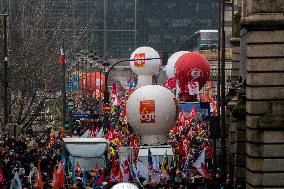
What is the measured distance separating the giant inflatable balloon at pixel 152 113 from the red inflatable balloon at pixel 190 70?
18.4 metres

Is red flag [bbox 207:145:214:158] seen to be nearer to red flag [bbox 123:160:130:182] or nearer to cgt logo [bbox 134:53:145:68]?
red flag [bbox 123:160:130:182]

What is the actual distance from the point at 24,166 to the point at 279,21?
38.5ft

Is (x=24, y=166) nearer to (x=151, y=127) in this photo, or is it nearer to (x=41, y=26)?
A: (x=151, y=127)

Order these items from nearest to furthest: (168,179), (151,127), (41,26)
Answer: (168,179), (151,127), (41,26)

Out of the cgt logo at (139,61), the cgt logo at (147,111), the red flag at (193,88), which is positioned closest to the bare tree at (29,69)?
the cgt logo at (139,61)

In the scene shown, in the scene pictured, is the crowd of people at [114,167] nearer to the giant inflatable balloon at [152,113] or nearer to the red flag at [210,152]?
the red flag at [210,152]

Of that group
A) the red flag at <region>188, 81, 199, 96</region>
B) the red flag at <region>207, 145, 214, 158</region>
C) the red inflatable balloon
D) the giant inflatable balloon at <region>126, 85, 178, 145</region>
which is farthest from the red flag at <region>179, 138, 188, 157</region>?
the red inflatable balloon

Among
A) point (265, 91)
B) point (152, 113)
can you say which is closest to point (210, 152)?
point (152, 113)

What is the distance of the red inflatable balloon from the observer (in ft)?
208

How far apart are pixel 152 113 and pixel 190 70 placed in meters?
19.9

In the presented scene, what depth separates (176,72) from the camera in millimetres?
64188

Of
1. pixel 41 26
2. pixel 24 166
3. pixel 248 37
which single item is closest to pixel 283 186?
pixel 248 37

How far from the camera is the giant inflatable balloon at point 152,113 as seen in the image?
144 feet

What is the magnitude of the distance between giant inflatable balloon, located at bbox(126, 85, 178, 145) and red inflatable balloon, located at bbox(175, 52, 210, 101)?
18441mm
